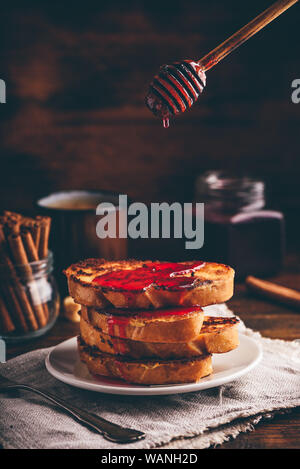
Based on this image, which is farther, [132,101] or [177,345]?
[132,101]

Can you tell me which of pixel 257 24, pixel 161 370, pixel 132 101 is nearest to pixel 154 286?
pixel 161 370

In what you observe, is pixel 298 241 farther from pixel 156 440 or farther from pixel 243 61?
pixel 156 440

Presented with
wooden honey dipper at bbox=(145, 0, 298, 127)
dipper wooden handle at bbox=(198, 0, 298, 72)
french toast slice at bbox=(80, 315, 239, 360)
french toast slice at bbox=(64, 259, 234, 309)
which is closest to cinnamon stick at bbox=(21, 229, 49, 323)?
french toast slice at bbox=(64, 259, 234, 309)

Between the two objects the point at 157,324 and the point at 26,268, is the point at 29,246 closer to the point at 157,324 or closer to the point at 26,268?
the point at 26,268

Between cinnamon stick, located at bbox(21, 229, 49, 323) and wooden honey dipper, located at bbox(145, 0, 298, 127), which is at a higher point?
wooden honey dipper, located at bbox(145, 0, 298, 127)

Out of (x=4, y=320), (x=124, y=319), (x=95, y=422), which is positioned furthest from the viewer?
(x=4, y=320)

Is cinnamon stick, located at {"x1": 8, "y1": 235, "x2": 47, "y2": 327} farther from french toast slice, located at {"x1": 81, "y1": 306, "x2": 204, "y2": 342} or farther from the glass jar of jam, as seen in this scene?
the glass jar of jam

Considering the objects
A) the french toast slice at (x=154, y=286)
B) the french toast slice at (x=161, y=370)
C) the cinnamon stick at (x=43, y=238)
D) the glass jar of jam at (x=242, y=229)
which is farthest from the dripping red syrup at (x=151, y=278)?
the glass jar of jam at (x=242, y=229)
